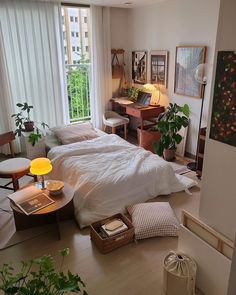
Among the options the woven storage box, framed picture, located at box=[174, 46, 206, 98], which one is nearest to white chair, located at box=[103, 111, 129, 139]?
framed picture, located at box=[174, 46, 206, 98]

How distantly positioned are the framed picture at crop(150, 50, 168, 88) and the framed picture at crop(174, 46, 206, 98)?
10.4 inches

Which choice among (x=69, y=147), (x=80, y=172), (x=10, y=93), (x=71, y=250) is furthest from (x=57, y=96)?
(x=71, y=250)

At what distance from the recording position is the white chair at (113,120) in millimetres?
4887

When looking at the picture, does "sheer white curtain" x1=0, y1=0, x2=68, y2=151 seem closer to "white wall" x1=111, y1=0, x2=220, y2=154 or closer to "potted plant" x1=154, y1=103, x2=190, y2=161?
"white wall" x1=111, y1=0, x2=220, y2=154

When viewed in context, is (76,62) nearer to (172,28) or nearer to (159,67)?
(159,67)

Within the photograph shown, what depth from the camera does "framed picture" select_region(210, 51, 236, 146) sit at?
151 centimetres

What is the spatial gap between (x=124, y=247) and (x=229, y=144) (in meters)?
1.42

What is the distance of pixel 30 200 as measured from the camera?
8.30 feet

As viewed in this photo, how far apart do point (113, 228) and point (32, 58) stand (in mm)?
3143

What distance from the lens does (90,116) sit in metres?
5.32

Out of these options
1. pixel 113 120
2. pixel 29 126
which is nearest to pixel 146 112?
pixel 113 120

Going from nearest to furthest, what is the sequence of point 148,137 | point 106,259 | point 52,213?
point 106,259 → point 52,213 → point 148,137

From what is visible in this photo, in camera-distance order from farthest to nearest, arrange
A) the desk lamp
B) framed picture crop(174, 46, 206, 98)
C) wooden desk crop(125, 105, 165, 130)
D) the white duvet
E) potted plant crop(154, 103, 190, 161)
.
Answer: the desk lamp
wooden desk crop(125, 105, 165, 130)
potted plant crop(154, 103, 190, 161)
framed picture crop(174, 46, 206, 98)
the white duvet

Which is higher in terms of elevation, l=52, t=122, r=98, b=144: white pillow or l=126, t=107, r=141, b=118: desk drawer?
l=126, t=107, r=141, b=118: desk drawer
